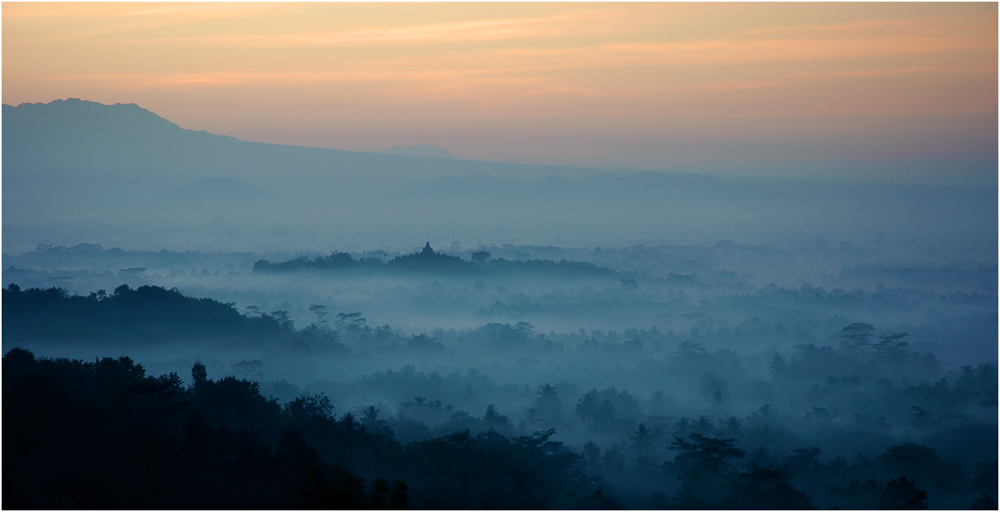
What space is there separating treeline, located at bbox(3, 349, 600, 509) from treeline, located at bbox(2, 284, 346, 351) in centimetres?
3628

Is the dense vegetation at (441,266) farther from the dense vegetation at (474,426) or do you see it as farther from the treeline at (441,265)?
the dense vegetation at (474,426)

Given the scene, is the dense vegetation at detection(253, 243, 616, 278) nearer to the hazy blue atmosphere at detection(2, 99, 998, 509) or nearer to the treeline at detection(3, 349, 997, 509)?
the hazy blue atmosphere at detection(2, 99, 998, 509)

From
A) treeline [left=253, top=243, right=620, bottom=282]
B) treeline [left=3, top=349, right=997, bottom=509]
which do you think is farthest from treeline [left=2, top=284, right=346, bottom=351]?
treeline [left=253, top=243, right=620, bottom=282]

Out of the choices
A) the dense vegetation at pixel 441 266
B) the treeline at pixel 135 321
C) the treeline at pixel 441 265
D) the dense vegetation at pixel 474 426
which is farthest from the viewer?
the treeline at pixel 441 265

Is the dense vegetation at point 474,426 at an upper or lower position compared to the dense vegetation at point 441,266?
lower

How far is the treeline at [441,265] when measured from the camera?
149 m

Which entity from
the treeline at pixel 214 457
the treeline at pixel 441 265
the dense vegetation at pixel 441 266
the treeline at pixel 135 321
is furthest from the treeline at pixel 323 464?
the treeline at pixel 441 265

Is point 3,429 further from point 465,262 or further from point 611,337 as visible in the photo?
point 465,262

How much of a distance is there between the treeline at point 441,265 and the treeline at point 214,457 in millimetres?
116637

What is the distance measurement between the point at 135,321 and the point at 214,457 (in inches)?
2083

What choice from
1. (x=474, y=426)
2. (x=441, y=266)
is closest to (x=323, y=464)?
(x=474, y=426)

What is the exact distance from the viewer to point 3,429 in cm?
2064

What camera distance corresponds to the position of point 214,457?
73.8 ft

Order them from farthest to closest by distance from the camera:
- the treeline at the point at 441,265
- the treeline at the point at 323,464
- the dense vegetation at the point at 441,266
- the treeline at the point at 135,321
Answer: the treeline at the point at 441,265
the dense vegetation at the point at 441,266
the treeline at the point at 135,321
the treeline at the point at 323,464
